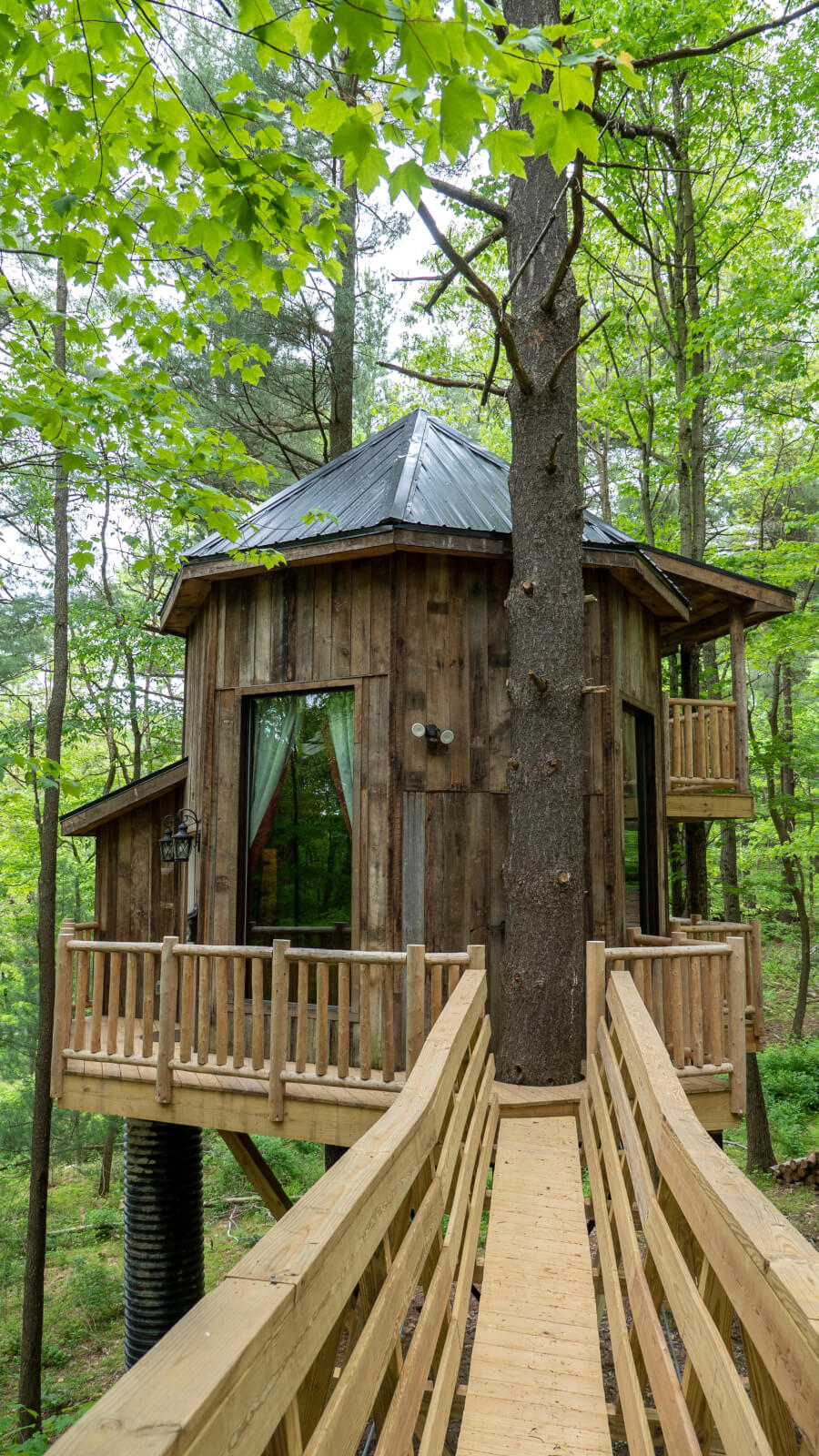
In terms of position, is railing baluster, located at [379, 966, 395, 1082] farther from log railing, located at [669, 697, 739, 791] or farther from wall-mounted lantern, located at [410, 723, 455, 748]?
log railing, located at [669, 697, 739, 791]

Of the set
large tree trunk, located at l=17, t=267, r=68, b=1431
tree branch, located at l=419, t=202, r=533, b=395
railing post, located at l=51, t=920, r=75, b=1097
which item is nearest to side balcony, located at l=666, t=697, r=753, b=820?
tree branch, located at l=419, t=202, r=533, b=395

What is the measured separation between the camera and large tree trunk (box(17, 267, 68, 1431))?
8523 mm

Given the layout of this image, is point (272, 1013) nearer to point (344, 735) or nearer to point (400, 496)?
point (344, 735)

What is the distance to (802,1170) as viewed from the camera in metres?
11.2

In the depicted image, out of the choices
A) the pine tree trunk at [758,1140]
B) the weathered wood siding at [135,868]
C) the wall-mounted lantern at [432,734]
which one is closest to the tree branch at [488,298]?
the wall-mounted lantern at [432,734]

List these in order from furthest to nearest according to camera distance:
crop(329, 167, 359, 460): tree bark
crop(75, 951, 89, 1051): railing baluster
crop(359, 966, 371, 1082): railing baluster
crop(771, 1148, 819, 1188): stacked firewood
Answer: crop(329, 167, 359, 460): tree bark < crop(771, 1148, 819, 1188): stacked firewood < crop(75, 951, 89, 1051): railing baluster < crop(359, 966, 371, 1082): railing baluster

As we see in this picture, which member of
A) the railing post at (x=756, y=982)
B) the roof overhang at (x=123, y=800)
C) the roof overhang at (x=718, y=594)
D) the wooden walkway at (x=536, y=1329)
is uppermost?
the roof overhang at (x=718, y=594)

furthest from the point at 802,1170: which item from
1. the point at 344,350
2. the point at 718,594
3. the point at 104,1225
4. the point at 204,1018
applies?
the point at 344,350

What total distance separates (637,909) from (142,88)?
22.3 feet

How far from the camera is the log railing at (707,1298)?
1212 mm

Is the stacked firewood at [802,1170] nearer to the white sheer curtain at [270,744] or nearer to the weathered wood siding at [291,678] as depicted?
the weathered wood siding at [291,678]

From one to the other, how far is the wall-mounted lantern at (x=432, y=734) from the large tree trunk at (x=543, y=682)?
1.71 ft

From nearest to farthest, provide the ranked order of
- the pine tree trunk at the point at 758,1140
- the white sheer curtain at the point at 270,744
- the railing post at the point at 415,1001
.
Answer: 1. the railing post at the point at 415,1001
2. the white sheer curtain at the point at 270,744
3. the pine tree trunk at the point at 758,1140

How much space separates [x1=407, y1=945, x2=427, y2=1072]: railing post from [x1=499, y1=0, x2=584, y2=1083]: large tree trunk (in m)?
1.20
